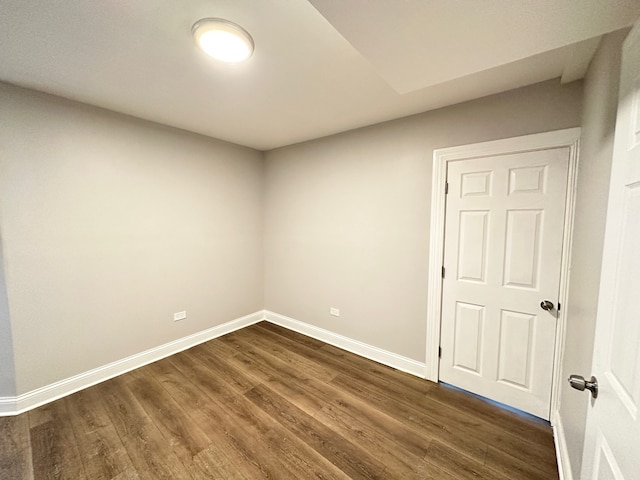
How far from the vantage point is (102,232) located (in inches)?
90.0

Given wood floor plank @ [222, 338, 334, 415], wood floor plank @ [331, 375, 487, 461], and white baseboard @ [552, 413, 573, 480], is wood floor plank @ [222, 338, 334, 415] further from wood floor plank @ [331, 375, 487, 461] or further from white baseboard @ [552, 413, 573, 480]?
white baseboard @ [552, 413, 573, 480]

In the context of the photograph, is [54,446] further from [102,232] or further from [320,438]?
[320,438]

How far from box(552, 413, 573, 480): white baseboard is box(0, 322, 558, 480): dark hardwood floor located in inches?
1.9

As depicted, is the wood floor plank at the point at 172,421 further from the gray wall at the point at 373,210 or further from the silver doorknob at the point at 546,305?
the silver doorknob at the point at 546,305

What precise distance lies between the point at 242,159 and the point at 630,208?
3482 mm

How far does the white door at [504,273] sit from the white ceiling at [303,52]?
2.04 ft

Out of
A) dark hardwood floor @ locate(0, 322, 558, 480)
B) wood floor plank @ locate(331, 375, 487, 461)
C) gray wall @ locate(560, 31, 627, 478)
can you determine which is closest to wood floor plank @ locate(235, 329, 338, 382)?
dark hardwood floor @ locate(0, 322, 558, 480)

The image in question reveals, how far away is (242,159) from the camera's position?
3.40 m

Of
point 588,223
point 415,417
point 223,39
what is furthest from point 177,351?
point 588,223

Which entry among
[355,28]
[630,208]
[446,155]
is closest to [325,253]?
[446,155]

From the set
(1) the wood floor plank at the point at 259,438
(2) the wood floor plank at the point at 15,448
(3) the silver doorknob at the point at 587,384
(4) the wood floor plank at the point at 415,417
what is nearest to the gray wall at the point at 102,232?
(2) the wood floor plank at the point at 15,448

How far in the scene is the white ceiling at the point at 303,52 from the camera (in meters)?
0.94

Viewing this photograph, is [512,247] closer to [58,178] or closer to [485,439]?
[485,439]

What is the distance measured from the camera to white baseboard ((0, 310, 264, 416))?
6.36 ft
